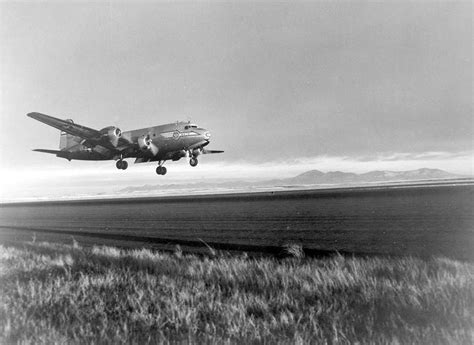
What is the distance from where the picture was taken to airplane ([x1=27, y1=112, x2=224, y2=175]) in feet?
97.2

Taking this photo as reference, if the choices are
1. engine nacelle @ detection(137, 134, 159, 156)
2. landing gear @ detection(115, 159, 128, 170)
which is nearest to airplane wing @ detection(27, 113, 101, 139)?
engine nacelle @ detection(137, 134, 159, 156)

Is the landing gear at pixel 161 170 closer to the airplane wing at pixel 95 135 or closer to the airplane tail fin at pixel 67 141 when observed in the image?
the airplane wing at pixel 95 135

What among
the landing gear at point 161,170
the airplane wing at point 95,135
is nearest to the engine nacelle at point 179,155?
the airplane wing at point 95,135

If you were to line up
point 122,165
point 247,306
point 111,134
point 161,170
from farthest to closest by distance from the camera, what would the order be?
point 111,134 → point 122,165 → point 161,170 → point 247,306

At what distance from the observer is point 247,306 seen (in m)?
13.4

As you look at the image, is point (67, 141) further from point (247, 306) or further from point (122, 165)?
point (247, 306)

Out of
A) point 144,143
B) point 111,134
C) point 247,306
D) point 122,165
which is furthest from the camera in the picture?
point 111,134

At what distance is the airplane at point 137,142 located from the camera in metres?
29.6

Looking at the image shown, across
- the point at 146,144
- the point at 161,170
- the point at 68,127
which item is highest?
the point at 68,127

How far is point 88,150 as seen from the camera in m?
31.8

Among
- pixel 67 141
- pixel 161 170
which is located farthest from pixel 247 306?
pixel 67 141

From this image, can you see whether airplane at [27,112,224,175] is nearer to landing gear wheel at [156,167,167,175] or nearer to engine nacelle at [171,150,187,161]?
engine nacelle at [171,150,187,161]

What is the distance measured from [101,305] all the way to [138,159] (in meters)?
16.5

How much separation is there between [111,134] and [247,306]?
70.2 feet
